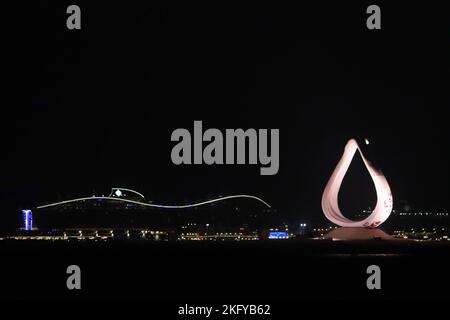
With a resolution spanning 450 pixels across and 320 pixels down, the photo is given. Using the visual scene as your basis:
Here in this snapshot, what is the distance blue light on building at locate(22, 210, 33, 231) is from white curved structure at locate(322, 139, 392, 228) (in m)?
52.4

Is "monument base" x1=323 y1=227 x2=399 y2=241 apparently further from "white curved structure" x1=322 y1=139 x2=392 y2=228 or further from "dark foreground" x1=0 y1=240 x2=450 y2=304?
"dark foreground" x1=0 y1=240 x2=450 y2=304

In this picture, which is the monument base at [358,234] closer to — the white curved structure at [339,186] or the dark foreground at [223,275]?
the white curved structure at [339,186]

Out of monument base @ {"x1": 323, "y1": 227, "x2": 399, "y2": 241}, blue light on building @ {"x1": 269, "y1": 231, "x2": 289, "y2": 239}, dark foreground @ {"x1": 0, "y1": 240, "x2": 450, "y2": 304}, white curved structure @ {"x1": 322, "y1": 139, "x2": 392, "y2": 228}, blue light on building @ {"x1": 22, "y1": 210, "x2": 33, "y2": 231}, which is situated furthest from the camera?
blue light on building @ {"x1": 22, "y1": 210, "x2": 33, "y2": 231}

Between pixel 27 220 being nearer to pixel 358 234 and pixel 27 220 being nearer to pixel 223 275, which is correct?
pixel 358 234

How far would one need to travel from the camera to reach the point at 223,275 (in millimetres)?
40781

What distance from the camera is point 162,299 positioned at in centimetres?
2988

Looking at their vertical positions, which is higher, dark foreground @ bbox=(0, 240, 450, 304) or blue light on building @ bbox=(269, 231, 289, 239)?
dark foreground @ bbox=(0, 240, 450, 304)

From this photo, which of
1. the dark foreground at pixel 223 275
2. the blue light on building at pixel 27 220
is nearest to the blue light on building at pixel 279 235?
the blue light on building at pixel 27 220

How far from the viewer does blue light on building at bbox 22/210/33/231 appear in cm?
11948

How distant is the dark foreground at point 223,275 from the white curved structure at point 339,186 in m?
20.9

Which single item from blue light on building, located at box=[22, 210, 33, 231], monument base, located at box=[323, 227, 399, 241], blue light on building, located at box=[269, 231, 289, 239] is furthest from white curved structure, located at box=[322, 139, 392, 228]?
blue light on building, located at box=[22, 210, 33, 231]

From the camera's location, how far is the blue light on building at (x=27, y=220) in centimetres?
11948

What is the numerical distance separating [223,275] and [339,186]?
41885 mm
